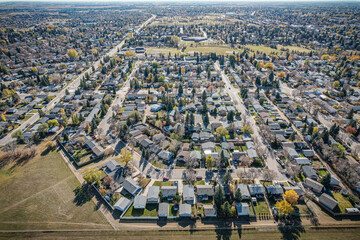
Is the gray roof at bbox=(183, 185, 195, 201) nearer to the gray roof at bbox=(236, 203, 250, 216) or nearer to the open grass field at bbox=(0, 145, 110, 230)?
the gray roof at bbox=(236, 203, 250, 216)

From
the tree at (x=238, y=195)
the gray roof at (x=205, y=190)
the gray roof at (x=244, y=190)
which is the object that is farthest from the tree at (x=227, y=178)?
the tree at (x=238, y=195)

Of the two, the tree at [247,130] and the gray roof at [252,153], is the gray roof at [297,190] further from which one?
the tree at [247,130]

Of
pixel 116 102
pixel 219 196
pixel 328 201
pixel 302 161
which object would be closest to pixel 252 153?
pixel 302 161

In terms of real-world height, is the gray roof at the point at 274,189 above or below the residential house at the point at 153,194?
above

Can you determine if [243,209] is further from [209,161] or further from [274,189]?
[209,161]

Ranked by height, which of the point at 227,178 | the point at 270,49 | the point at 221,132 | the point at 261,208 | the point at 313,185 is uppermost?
the point at 270,49

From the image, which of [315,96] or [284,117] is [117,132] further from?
[315,96]

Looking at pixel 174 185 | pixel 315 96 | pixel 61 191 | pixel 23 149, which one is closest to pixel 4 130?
pixel 23 149
